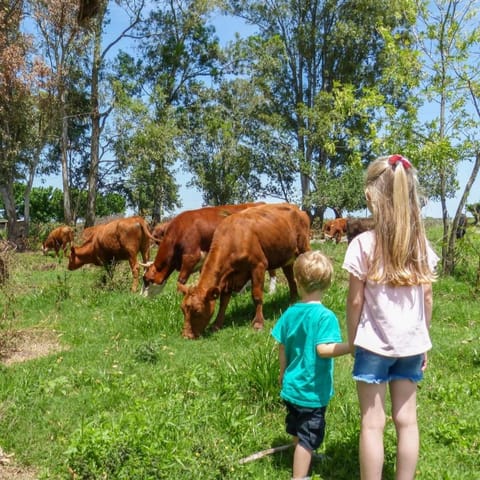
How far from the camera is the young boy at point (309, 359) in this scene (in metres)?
4.10

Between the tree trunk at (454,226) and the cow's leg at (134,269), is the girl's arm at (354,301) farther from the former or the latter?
the tree trunk at (454,226)

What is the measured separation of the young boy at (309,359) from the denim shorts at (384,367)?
274mm

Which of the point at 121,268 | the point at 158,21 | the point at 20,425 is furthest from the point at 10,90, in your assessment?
the point at 20,425

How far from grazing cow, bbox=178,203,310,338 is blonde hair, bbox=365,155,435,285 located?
5074 millimetres

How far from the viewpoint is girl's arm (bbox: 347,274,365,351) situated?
3775 mm

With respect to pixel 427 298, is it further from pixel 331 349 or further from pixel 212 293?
pixel 212 293

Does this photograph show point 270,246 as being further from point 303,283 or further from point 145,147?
point 145,147

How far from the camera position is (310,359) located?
414 centimetres

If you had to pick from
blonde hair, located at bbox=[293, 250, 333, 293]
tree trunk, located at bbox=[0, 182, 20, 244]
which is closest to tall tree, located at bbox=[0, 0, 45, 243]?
tree trunk, located at bbox=[0, 182, 20, 244]

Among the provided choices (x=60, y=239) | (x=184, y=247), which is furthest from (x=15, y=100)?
(x=184, y=247)

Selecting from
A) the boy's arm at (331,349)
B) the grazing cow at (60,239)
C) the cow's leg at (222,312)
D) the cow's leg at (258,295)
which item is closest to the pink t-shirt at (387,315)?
the boy's arm at (331,349)

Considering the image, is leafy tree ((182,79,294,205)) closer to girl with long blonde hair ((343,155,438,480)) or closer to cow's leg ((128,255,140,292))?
cow's leg ((128,255,140,292))

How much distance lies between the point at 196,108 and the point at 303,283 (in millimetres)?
36692

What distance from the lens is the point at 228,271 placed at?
8969 millimetres
